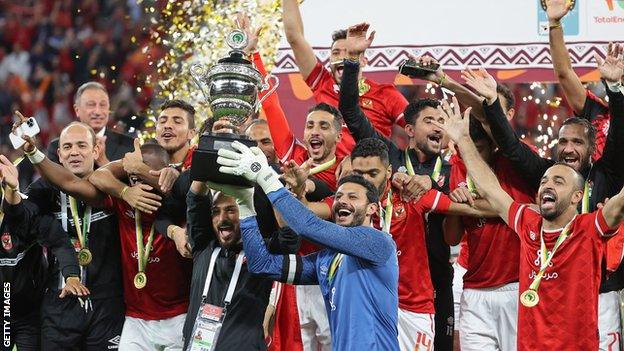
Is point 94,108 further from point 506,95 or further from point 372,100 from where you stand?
point 506,95

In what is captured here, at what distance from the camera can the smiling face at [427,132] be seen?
22.0ft

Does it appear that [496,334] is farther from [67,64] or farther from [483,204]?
[67,64]

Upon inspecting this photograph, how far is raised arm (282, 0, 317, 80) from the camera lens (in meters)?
7.18

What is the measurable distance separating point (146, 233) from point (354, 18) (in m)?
2.66

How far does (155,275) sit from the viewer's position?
21.7ft

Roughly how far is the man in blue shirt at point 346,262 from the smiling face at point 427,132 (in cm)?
160

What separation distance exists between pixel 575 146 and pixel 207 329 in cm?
229

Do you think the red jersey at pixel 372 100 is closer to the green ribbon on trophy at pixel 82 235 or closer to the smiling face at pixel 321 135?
the smiling face at pixel 321 135

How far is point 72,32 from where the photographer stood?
1071 centimetres

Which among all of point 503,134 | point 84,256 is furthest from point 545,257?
point 84,256

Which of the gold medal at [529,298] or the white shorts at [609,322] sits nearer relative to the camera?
the gold medal at [529,298]

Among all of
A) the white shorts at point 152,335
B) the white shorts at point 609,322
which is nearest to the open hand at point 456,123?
the white shorts at point 609,322

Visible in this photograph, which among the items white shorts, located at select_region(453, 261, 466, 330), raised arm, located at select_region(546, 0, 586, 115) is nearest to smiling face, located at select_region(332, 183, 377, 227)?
raised arm, located at select_region(546, 0, 586, 115)

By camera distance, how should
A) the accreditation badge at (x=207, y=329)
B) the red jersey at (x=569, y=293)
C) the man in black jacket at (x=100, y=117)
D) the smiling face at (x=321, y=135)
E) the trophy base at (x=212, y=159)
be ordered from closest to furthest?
the trophy base at (x=212, y=159) < the accreditation badge at (x=207, y=329) < the red jersey at (x=569, y=293) < the smiling face at (x=321, y=135) < the man in black jacket at (x=100, y=117)
